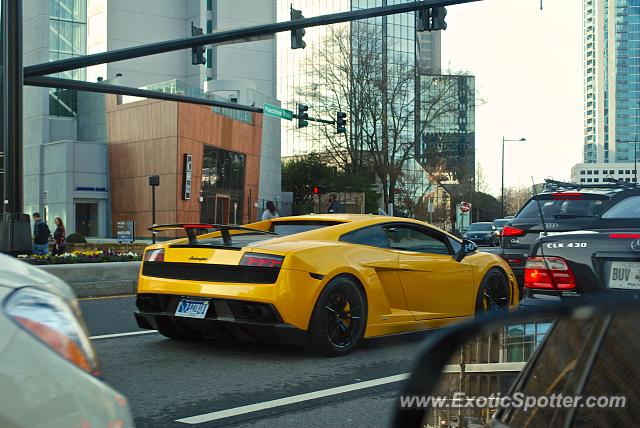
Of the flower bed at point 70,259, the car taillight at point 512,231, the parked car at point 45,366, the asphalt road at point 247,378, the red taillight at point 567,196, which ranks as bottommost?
the asphalt road at point 247,378

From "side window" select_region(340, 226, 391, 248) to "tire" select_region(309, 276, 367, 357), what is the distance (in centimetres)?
56

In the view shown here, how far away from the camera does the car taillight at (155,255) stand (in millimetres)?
7176

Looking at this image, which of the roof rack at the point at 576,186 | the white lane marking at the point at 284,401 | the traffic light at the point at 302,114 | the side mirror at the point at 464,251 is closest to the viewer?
the white lane marking at the point at 284,401

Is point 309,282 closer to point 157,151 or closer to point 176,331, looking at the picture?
point 176,331

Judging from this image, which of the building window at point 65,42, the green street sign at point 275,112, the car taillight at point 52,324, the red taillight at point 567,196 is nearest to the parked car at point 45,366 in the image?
the car taillight at point 52,324

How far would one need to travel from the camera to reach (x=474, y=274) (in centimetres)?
827

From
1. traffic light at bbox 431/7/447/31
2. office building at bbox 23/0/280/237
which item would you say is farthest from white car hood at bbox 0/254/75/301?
office building at bbox 23/0/280/237

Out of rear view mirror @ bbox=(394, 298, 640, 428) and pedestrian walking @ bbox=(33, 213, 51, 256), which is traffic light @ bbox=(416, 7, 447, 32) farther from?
rear view mirror @ bbox=(394, 298, 640, 428)

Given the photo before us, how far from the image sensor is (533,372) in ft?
5.86

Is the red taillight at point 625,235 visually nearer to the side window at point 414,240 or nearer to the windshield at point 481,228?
the side window at point 414,240

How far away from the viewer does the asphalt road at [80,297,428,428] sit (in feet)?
16.1

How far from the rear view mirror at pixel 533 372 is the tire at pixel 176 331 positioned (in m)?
5.44

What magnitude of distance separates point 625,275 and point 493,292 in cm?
366

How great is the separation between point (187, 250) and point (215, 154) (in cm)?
4800
